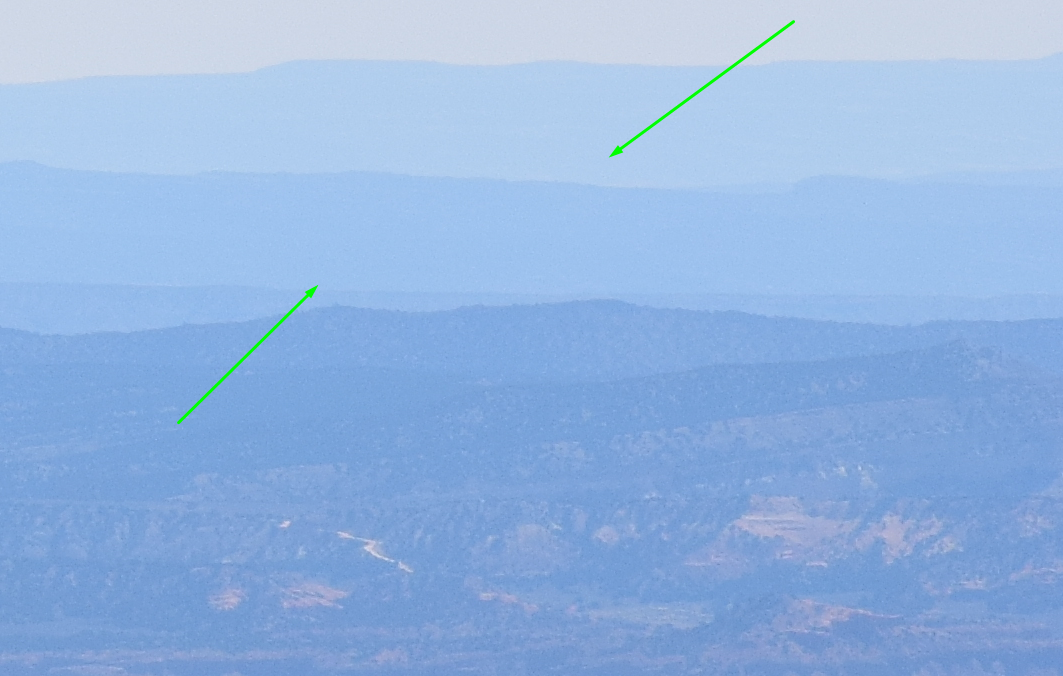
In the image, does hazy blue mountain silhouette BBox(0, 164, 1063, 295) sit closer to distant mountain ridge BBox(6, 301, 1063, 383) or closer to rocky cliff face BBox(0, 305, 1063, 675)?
distant mountain ridge BBox(6, 301, 1063, 383)

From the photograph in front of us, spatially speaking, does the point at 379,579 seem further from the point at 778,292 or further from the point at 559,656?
the point at 778,292

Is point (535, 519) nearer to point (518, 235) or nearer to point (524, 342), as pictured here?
point (524, 342)

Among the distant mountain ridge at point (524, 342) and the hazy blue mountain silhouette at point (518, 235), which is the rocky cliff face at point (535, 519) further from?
the hazy blue mountain silhouette at point (518, 235)

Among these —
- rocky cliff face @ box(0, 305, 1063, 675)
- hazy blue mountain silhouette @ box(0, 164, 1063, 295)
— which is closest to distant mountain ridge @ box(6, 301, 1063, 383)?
rocky cliff face @ box(0, 305, 1063, 675)

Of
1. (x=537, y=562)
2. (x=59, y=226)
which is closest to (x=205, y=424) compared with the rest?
(x=537, y=562)

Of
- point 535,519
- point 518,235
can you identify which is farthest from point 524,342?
point 518,235

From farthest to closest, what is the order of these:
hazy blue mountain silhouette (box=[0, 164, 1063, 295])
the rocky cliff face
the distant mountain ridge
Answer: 1. hazy blue mountain silhouette (box=[0, 164, 1063, 295])
2. the distant mountain ridge
3. the rocky cliff face
